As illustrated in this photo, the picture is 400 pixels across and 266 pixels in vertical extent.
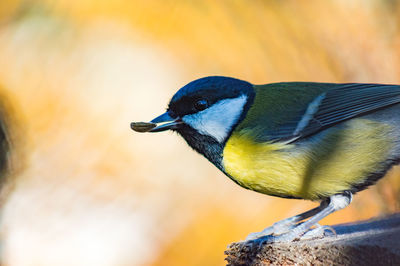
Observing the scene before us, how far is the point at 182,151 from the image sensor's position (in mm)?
3457

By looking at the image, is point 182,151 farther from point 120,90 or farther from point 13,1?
point 13,1

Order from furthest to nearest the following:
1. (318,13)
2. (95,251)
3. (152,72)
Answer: (318,13), (152,72), (95,251)

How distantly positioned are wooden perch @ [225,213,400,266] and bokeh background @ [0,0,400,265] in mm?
1488

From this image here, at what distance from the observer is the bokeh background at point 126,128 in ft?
11.1

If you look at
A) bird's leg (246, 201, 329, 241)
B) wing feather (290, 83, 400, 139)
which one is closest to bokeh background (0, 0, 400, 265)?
bird's leg (246, 201, 329, 241)

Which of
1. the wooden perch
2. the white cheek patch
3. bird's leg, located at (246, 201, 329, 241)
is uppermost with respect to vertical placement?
the white cheek patch

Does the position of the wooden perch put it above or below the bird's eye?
below

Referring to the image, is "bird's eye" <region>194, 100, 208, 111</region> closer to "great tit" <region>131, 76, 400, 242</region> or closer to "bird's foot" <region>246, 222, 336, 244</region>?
Result: "great tit" <region>131, 76, 400, 242</region>

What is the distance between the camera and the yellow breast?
1.92m

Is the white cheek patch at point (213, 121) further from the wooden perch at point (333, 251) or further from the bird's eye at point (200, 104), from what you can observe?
the wooden perch at point (333, 251)

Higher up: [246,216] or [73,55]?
[73,55]

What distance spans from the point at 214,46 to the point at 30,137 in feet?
5.12

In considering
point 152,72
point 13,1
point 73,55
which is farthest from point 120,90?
point 13,1

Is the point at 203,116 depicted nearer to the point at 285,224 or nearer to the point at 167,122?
the point at 167,122
